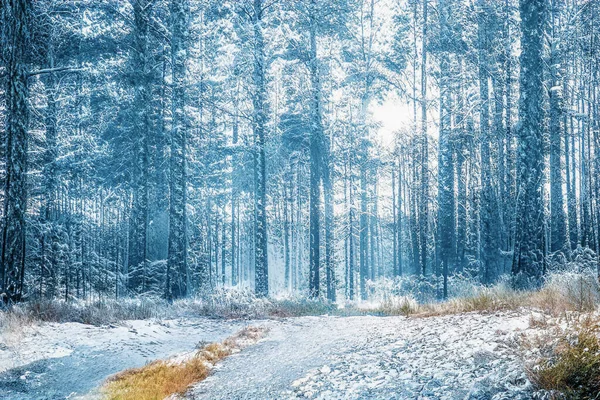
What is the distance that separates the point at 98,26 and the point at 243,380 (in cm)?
1494

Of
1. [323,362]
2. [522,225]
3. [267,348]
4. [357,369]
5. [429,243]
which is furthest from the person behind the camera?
[429,243]

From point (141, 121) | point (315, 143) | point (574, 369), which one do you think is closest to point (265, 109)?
point (315, 143)

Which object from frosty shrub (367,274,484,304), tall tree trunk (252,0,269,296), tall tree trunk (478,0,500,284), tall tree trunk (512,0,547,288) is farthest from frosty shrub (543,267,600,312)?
tall tree trunk (478,0,500,284)

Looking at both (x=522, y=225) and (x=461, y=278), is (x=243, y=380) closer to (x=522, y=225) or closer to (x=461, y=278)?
(x=522, y=225)

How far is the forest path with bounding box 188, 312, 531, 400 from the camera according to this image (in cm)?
343

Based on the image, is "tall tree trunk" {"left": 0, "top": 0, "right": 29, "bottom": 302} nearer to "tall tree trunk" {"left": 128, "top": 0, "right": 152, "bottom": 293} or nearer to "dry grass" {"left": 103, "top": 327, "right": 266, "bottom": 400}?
"dry grass" {"left": 103, "top": 327, "right": 266, "bottom": 400}

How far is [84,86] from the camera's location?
64.7ft

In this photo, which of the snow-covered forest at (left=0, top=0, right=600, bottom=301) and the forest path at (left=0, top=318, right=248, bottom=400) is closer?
the forest path at (left=0, top=318, right=248, bottom=400)

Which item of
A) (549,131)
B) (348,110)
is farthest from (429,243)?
(549,131)

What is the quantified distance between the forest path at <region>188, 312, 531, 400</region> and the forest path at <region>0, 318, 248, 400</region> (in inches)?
58.3

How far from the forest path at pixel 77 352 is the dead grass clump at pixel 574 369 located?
4.47 meters

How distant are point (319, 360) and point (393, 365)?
1054 millimetres

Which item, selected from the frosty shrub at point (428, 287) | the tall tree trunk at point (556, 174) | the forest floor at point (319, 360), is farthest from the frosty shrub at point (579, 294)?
the tall tree trunk at point (556, 174)

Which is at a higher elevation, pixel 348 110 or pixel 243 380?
pixel 348 110
